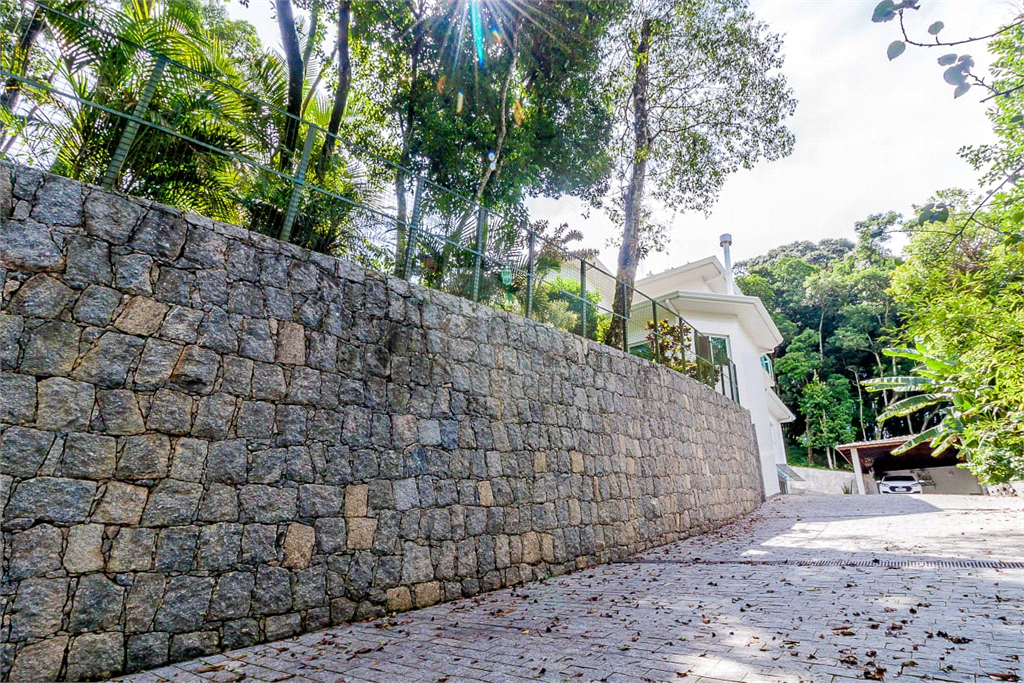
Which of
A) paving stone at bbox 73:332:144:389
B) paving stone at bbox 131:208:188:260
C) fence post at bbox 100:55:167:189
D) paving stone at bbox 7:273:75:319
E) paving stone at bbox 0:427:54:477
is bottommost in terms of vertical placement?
paving stone at bbox 0:427:54:477

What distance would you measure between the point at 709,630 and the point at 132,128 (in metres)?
5.62

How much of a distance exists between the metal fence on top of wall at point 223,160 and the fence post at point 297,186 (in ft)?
0.03

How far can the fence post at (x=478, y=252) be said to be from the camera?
650 centimetres

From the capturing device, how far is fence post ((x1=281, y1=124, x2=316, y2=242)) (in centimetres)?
482

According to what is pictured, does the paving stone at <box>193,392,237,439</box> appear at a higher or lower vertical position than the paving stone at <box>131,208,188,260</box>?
lower

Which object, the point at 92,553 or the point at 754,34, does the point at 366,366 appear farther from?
the point at 754,34

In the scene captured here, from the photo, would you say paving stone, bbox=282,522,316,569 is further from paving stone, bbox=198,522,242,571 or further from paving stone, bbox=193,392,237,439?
paving stone, bbox=193,392,237,439

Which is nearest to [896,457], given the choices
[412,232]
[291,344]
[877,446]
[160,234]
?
[877,446]

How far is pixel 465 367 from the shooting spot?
5.92m

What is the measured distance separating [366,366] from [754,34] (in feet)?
41.7

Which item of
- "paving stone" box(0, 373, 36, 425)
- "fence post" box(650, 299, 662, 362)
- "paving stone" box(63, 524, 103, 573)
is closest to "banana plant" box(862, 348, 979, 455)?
"fence post" box(650, 299, 662, 362)

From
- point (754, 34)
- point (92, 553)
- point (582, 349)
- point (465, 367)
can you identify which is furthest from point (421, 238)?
point (754, 34)

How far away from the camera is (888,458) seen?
2781 cm

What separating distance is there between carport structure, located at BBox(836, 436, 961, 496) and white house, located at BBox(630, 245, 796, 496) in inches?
302
